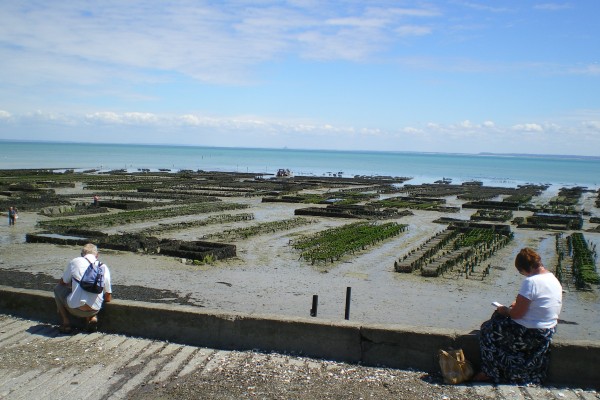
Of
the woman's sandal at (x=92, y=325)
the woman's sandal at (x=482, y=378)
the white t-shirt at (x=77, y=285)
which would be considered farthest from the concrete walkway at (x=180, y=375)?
the white t-shirt at (x=77, y=285)

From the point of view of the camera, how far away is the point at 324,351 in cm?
691

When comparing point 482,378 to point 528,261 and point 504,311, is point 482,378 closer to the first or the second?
point 504,311

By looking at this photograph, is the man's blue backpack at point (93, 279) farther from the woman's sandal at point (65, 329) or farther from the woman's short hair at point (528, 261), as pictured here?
the woman's short hair at point (528, 261)

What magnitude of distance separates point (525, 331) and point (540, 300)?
0.37 metres

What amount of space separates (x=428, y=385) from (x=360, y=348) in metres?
0.98

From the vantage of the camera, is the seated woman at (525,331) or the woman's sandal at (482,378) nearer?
the seated woman at (525,331)

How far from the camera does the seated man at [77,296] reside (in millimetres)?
7191

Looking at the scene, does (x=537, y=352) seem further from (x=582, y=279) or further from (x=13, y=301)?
(x=582, y=279)

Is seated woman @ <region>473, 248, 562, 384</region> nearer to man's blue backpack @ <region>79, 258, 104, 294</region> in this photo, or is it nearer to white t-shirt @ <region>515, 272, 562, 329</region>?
white t-shirt @ <region>515, 272, 562, 329</region>

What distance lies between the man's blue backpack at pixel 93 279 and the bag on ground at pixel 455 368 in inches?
170

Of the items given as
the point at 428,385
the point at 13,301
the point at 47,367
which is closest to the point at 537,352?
the point at 428,385

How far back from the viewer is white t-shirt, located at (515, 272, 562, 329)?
5727 mm

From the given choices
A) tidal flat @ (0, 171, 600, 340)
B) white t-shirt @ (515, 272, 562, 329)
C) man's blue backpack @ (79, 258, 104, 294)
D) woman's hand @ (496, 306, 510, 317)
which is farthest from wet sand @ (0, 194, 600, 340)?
white t-shirt @ (515, 272, 562, 329)

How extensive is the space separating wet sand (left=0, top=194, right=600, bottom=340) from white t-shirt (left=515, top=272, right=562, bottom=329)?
4.12 m
